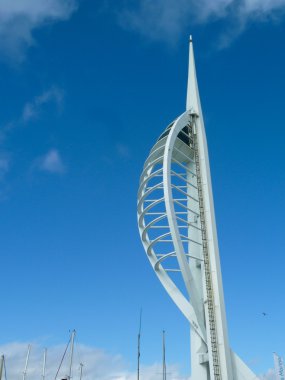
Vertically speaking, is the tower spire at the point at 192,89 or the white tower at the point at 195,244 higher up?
the tower spire at the point at 192,89

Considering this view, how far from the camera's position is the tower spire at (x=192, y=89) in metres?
45.8

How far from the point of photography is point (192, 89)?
47.3 m

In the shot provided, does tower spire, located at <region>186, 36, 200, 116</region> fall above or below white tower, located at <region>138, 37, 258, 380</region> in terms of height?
above

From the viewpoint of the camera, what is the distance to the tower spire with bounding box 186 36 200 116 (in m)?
45.8

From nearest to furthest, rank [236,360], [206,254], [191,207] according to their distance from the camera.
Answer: [236,360]
[206,254]
[191,207]

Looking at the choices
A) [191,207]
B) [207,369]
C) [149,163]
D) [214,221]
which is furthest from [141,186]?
[207,369]

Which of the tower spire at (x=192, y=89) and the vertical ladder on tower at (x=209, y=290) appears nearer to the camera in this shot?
the vertical ladder on tower at (x=209, y=290)

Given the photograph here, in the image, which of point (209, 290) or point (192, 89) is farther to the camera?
point (192, 89)

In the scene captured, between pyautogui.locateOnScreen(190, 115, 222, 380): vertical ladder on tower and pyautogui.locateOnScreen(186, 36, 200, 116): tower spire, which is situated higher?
pyautogui.locateOnScreen(186, 36, 200, 116): tower spire

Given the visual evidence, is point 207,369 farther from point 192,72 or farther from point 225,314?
point 192,72

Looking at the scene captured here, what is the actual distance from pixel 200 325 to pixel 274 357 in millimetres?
8632

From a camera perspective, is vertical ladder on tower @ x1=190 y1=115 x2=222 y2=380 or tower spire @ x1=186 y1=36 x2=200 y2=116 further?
tower spire @ x1=186 y1=36 x2=200 y2=116

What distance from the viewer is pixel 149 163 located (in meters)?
42.6

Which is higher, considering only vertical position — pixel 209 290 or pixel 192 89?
pixel 192 89
